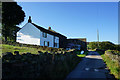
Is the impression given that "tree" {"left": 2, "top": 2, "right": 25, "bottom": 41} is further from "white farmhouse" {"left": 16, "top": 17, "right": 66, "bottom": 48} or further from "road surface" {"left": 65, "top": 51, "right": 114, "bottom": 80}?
"road surface" {"left": 65, "top": 51, "right": 114, "bottom": 80}

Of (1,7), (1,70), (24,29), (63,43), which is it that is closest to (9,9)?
(1,7)

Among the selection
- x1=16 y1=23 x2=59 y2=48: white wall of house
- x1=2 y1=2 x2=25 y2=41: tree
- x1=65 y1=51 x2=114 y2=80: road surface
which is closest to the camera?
x1=65 y1=51 x2=114 y2=80: road surface

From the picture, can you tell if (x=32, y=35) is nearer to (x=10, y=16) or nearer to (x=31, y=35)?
(x=31, y=35)

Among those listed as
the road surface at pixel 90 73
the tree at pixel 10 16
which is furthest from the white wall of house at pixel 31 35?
the road surface at pixel 90 73

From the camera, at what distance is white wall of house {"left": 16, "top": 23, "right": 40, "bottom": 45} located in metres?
26.5

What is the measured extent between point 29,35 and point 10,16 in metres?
6.88

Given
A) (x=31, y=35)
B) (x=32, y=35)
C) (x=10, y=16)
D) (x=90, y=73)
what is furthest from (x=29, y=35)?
(x=90, y=73)

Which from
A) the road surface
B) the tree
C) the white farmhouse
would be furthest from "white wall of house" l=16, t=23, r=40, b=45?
the road surface

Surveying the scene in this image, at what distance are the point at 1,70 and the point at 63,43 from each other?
3401cm

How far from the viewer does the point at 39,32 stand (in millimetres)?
26547

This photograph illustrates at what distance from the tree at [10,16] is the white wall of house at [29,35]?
3132 millimetres

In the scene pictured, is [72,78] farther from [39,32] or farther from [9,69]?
[39,32]

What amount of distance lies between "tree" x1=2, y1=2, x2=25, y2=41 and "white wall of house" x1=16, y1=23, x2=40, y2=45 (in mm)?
3132

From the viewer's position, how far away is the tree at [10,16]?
83.6ft
